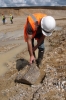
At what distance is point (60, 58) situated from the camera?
20.8 ft

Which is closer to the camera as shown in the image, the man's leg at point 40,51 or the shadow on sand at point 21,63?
the man's leg at point 40,51

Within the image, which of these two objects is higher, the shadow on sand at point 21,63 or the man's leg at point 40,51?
the man's leg at point 40,51

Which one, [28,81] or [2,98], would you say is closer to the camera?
[2,98]

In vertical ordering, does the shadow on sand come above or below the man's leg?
below

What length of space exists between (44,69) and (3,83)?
1.17 metres

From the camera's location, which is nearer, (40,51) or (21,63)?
(40,51)

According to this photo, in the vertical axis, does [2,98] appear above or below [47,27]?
below

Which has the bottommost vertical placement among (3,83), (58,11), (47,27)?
(58,11)

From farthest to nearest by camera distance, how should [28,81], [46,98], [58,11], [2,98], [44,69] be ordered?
[58,11] < [44,69] < [28,81] < [2,98] < [46,98]

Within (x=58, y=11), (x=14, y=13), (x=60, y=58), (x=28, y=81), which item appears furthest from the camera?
(x=58, y=11)

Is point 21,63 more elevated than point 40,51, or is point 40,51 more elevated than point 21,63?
point 40,51

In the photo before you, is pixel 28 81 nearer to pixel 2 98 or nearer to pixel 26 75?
pixel 26 75

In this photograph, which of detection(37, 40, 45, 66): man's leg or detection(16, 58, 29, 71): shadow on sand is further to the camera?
detection(16, 58, 29, 71): shadow on sand

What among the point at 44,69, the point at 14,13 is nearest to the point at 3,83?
the point at 44,69
